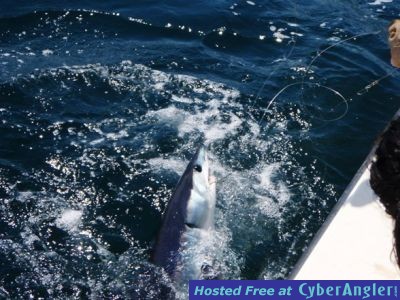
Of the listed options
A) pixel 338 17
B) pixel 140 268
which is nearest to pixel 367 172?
pixel 140 268

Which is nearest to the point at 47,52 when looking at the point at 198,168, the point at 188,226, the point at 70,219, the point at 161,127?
the point at 161,127

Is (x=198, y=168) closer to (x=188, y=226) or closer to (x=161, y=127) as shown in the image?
(x=188, y=226)

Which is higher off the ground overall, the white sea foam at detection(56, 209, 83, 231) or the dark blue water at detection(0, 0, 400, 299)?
the dark blue water at detection(0, 0, 400, 299)

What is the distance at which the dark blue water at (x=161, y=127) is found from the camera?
414 centimetres

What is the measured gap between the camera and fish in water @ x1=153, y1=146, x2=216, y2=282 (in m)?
3.59

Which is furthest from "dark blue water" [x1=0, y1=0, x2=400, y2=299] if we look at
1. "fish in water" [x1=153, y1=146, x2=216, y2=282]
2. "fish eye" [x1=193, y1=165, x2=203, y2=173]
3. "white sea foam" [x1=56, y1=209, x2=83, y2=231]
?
"fish eye" [x1=193, y1=165, x2=203, y2=173]

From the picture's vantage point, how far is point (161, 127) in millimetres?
5496

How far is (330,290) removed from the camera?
8.79 feet

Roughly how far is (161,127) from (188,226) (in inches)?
79.9

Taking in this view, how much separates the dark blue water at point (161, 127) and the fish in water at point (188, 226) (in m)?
0.15

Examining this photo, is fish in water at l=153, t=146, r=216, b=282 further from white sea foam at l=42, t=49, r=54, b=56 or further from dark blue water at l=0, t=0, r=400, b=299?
white sea foam at l=42, t=49, r=54, b=56

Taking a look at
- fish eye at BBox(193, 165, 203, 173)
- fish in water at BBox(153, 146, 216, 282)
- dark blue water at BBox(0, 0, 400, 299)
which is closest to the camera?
fish in water at BBox(153, 146, 216, 282)

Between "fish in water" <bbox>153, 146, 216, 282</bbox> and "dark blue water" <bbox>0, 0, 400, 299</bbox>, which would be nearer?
"fish in water" <bbox>153, 146, 216, 282</bbox>

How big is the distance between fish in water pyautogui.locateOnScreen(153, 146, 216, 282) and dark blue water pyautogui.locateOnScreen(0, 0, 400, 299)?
15 cm
